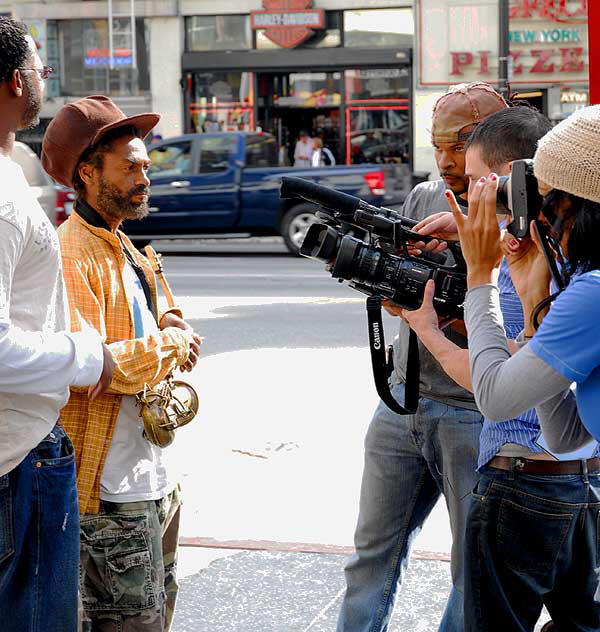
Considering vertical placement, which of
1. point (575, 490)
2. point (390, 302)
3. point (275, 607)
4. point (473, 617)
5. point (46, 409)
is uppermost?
point (390, 302)

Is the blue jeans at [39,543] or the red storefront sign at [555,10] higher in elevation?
the red storefront sign at [555,10]

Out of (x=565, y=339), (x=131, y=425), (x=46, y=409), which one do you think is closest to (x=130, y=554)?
(x=131, y=425)

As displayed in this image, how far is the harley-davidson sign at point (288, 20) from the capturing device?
24.3m

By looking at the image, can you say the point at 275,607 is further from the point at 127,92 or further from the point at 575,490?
the point at 127,92

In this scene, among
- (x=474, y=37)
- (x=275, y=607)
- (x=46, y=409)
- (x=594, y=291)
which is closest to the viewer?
(x=594, y=291)

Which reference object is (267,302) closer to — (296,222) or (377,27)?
(296,222)

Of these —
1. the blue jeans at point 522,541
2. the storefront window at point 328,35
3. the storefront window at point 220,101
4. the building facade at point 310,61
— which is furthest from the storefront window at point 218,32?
the blue jeans at point 522,541

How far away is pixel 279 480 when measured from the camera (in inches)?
221

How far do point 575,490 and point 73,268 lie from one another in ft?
4.67

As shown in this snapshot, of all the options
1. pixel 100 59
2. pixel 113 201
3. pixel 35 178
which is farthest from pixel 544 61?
pixel 113 201

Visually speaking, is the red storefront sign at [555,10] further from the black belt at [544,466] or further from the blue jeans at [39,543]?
the blue jeans at [39,543]

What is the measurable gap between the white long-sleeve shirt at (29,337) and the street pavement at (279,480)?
96 cm

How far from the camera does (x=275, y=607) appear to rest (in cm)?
418

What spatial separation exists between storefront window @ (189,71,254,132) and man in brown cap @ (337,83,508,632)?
21909 millimetres
